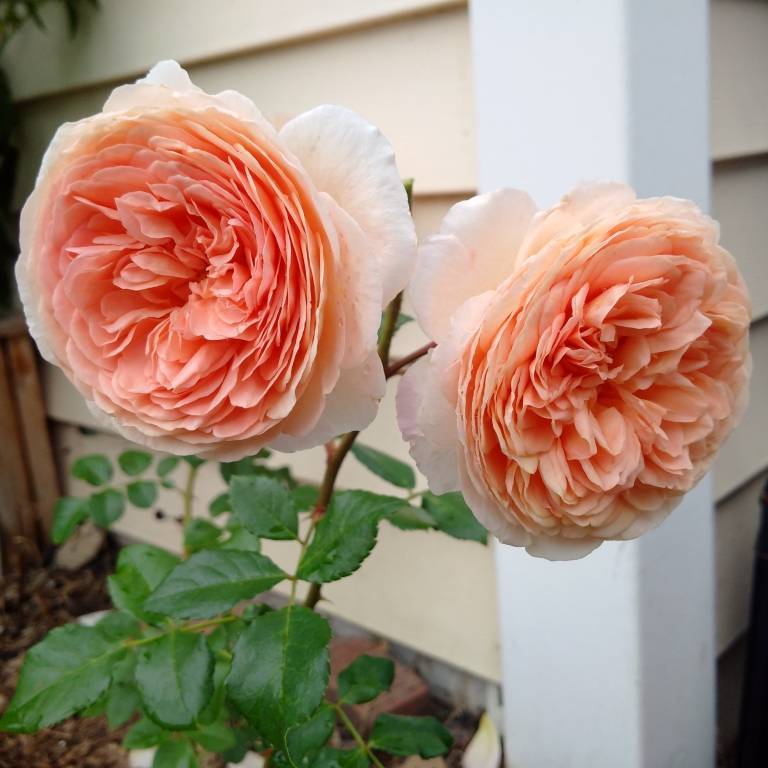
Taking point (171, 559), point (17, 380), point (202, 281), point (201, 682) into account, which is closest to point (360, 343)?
point (202, 281)

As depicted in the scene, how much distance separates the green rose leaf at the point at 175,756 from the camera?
34.4 inches

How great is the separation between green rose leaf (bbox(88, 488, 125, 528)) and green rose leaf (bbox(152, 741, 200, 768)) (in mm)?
395

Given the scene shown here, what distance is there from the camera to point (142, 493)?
123cm

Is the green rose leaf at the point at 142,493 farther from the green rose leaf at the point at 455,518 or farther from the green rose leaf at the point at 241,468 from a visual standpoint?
the green rose leaf at the point at 455,518

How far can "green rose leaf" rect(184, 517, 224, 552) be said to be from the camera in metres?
1.08

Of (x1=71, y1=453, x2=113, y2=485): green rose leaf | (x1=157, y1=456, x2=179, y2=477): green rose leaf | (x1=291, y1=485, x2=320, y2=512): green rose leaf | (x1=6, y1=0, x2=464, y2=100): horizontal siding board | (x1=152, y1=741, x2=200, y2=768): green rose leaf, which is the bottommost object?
(x1=152, y1=741, x2=200, y2=768): green rose leaf

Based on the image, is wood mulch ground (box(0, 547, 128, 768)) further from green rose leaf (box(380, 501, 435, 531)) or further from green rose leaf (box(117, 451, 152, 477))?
green rose leaf (box(380, 501, 435, 531))

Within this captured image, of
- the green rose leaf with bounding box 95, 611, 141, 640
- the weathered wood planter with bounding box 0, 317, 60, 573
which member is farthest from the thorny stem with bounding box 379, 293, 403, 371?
the weathered wood planter with bounding box 0, 317, 60, 573

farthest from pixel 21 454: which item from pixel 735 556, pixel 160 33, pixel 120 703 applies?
pixel 735 556

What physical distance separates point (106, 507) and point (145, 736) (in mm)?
396

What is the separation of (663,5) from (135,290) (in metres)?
0.83

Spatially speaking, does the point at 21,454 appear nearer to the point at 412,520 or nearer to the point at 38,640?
the point at 38,640

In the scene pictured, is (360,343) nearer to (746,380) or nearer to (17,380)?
(746,380)

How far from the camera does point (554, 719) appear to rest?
1287 mm
